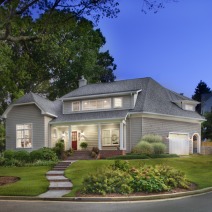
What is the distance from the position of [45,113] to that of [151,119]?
413 inches

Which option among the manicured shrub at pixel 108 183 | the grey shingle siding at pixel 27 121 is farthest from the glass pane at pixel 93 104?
the manicured shrub at pixel 108 183

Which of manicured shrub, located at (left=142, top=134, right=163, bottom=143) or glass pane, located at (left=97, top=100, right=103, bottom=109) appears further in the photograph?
glass pane, located at (left=97, top=100, right=103, bottom=109)

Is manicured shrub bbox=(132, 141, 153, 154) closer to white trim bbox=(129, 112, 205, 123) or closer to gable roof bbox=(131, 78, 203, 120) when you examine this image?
white trim bbox=(129, 112, 205, 123)

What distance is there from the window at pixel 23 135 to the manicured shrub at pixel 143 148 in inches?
468

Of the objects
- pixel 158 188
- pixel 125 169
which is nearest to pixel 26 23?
pixel 125 169

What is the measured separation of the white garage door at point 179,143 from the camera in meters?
37.9

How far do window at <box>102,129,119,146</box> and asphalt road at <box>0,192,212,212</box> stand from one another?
21263mm

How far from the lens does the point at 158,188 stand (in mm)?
17797

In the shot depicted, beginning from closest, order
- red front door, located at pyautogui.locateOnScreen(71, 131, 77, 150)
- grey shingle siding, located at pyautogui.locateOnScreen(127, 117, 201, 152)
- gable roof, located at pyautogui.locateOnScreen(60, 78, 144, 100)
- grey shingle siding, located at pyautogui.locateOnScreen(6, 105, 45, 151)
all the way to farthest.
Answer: grey shingle siding, located at pyautogui.locateOnScreen(127, 117, 201, 152), grey shingle siding, located at pyautogui.locateOnScreen(6, 105, 45, 151), gable roof, located at pyautogui.locateOnScreen(60, 78, 144, 100), red front door, located at pyautogui.locateOnScreen(71, 131, 77, 150)

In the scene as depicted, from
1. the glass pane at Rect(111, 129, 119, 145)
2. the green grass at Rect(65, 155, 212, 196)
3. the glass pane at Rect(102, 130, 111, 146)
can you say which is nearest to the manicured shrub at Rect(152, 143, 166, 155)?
the green grass at Rect(65, 155, 212, 196)

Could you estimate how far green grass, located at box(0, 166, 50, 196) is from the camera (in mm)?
18531

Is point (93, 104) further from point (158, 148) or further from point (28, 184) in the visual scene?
point (28, 184)

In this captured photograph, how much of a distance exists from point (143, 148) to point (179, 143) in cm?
669

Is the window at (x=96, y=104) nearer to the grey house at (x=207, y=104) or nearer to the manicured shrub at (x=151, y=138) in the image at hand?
the manicured shrub at (x=151, y=138)
